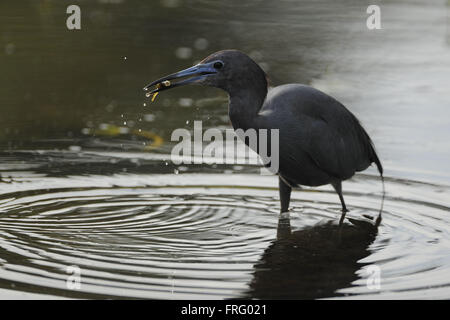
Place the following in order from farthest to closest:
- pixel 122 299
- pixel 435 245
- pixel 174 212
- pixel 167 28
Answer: pixel 167 28
pixel 174 212
pixel 435 245
pixel 122 299

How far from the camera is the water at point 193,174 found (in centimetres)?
562

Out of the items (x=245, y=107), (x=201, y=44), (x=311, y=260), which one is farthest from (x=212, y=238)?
(x=201, y=44)

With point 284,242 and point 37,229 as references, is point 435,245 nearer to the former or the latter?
point 284,242

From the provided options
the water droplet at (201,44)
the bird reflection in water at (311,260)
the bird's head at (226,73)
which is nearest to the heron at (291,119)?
the bird's head at (226,73)

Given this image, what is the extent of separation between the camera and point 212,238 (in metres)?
6.39

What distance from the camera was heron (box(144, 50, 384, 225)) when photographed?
6.55 meters

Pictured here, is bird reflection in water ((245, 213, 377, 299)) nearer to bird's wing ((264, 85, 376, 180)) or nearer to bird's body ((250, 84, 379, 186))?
bird's body ((250, 84, 379, 186))

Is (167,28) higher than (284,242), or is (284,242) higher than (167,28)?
(167,28)

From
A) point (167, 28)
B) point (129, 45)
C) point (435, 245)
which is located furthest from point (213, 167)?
point (167, 28)

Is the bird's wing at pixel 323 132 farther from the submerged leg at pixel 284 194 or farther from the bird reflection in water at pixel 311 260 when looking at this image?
the bird reflection in water at pixel 311 260

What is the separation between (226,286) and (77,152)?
12.2ft

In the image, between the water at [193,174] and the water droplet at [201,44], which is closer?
the water at [193,174]
